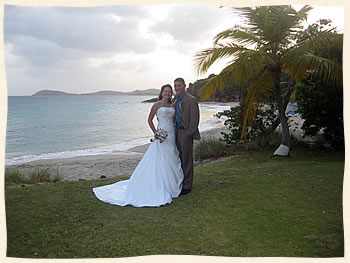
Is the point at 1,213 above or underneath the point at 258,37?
underneath

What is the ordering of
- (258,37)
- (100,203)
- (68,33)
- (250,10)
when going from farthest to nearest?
(258,37), (250,10), (100,203), (68,33)

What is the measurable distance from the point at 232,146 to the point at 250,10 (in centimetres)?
591

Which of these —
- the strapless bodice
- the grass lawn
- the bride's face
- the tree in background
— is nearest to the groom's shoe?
the grass lawn

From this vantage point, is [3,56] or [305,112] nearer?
[3,56]

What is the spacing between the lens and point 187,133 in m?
5.51

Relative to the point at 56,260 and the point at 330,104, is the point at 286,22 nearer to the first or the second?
the point at 330,104

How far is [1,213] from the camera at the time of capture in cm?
339

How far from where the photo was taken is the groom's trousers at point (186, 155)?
5574mm

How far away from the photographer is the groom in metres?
5.45

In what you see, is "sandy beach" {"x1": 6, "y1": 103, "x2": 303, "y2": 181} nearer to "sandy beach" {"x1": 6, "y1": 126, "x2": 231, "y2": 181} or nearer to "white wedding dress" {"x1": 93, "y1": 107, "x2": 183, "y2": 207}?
"sandy beach" {"x1": 6, "y1": 126, "x2": 231, "y2": 181}

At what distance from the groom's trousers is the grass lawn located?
223 millimetres

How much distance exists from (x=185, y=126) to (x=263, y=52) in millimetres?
3171

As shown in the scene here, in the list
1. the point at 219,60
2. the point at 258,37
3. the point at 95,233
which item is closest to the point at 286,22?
the point at 258,37

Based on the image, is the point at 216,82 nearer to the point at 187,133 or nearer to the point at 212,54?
the point at 212,54
